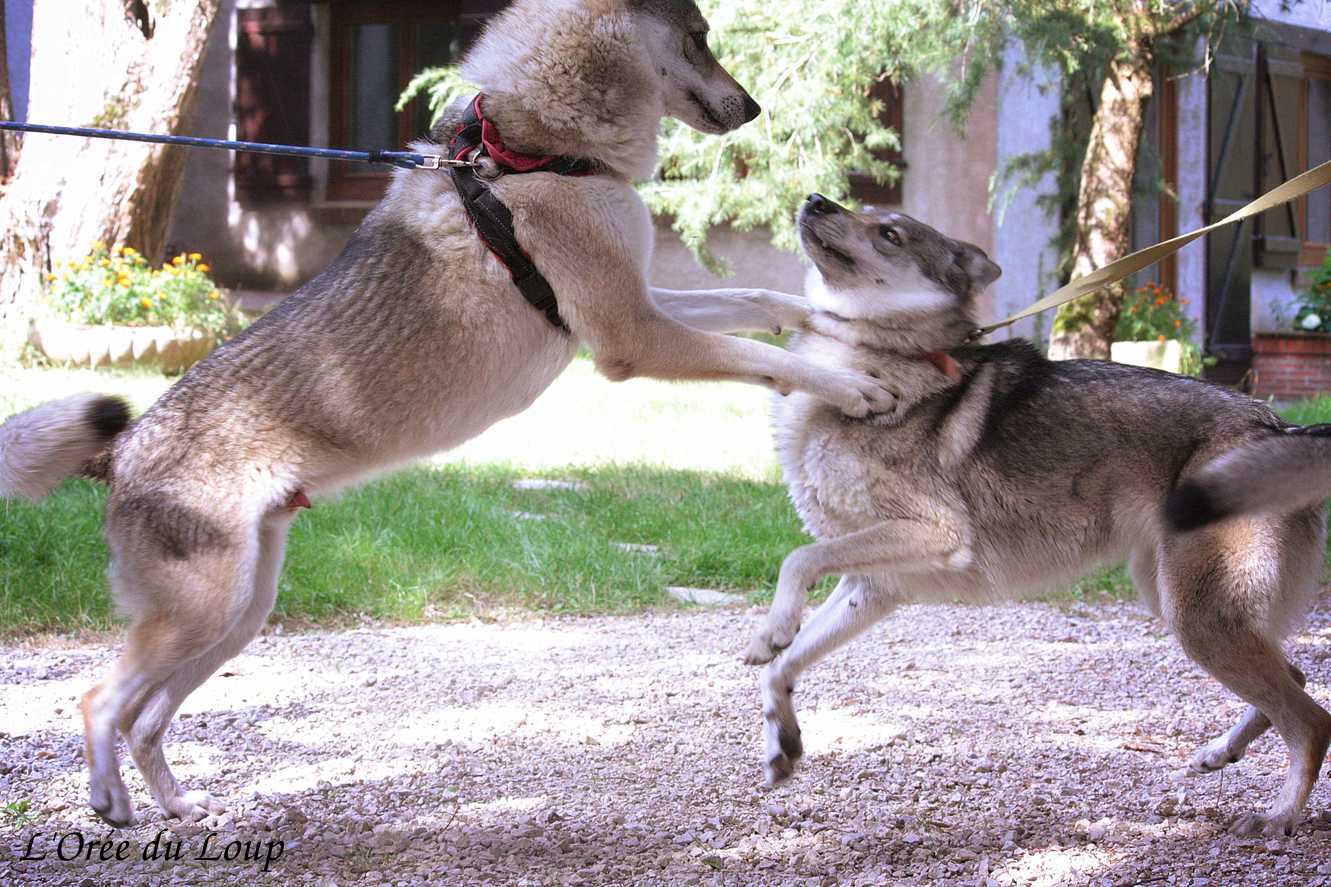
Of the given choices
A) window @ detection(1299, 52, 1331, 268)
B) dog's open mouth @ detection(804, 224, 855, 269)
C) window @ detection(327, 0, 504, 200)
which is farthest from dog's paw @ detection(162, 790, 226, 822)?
window @ detection(1299, 52, 1331, 268)

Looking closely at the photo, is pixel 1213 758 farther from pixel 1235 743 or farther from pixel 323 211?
pixel 323 211

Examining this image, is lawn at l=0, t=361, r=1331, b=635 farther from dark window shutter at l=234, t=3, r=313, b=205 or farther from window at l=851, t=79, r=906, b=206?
dark window shutter at l=234, t=3, r=313, b=205

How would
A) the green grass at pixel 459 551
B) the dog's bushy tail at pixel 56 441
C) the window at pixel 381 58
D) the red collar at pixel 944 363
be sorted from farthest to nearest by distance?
the window at pixel 381 58
the green grass at pixel 459 551
the red collar at pixel 944 363
the dog's bushy tail at pixel 56 441

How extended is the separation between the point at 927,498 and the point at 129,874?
2303 millimetres

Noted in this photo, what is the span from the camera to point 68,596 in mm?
5398

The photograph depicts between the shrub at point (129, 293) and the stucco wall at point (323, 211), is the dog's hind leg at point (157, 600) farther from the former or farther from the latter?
the stucco wall at point (323, 211)

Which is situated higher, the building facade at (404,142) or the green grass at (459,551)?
the building facade at (404,142)

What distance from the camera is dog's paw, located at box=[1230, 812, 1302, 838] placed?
3229mm

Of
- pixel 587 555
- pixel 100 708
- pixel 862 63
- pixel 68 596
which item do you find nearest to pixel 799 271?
pixel 862 63

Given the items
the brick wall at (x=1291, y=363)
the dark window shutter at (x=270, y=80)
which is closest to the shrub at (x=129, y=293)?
the dark window shutter at (x=270, y=80)

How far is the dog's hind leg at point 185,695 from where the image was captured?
3379 millimetres

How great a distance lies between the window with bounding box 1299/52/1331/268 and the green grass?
1206 centimetres

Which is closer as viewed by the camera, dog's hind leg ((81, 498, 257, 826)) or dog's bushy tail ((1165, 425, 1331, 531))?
dog's bushy tail ((1165, 425, 1331, 531))

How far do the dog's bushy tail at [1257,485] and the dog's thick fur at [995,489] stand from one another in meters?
0.13
